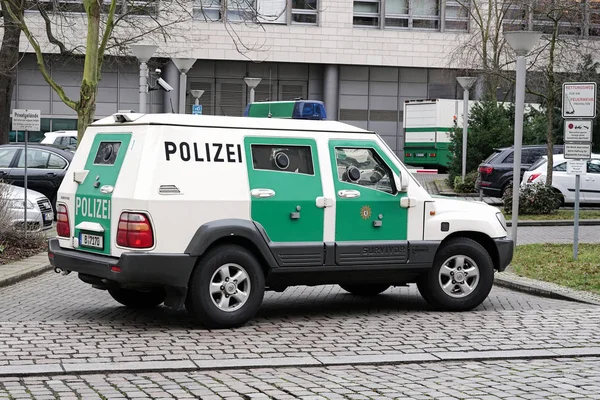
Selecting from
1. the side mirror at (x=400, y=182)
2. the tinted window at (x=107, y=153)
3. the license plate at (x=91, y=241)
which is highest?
the tinted window at (x=107, y=153)

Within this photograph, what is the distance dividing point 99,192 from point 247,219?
1.33m

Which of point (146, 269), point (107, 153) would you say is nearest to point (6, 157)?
point (107, 153)

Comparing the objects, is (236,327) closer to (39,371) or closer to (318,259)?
(318,259)

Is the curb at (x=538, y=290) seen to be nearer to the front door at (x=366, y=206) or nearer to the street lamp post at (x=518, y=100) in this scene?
the front door at (x=366, y=206)

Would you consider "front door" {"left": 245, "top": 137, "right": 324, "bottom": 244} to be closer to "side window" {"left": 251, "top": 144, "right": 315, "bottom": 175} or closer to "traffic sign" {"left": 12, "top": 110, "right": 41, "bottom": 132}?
"side window" {"left": 251, "top": 144, "right": 315, "bottom": 175}

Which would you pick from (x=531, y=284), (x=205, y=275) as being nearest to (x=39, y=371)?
(x=205, y=275)

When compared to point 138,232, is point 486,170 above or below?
above

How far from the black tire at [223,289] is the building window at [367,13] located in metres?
48.6

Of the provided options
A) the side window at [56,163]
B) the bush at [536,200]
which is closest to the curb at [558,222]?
the bush at [536,200]

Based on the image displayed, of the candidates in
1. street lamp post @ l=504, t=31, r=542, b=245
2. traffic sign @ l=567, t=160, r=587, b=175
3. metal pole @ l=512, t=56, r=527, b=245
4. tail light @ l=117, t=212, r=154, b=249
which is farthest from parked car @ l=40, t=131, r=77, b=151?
tail light @ l=117, t=212, r=154, b=249

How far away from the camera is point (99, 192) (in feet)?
32.5

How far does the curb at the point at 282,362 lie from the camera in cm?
769

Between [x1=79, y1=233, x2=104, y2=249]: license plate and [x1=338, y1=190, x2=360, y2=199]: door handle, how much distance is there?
2.23 meters

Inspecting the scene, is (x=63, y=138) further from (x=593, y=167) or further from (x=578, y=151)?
(x=578, y=151)
